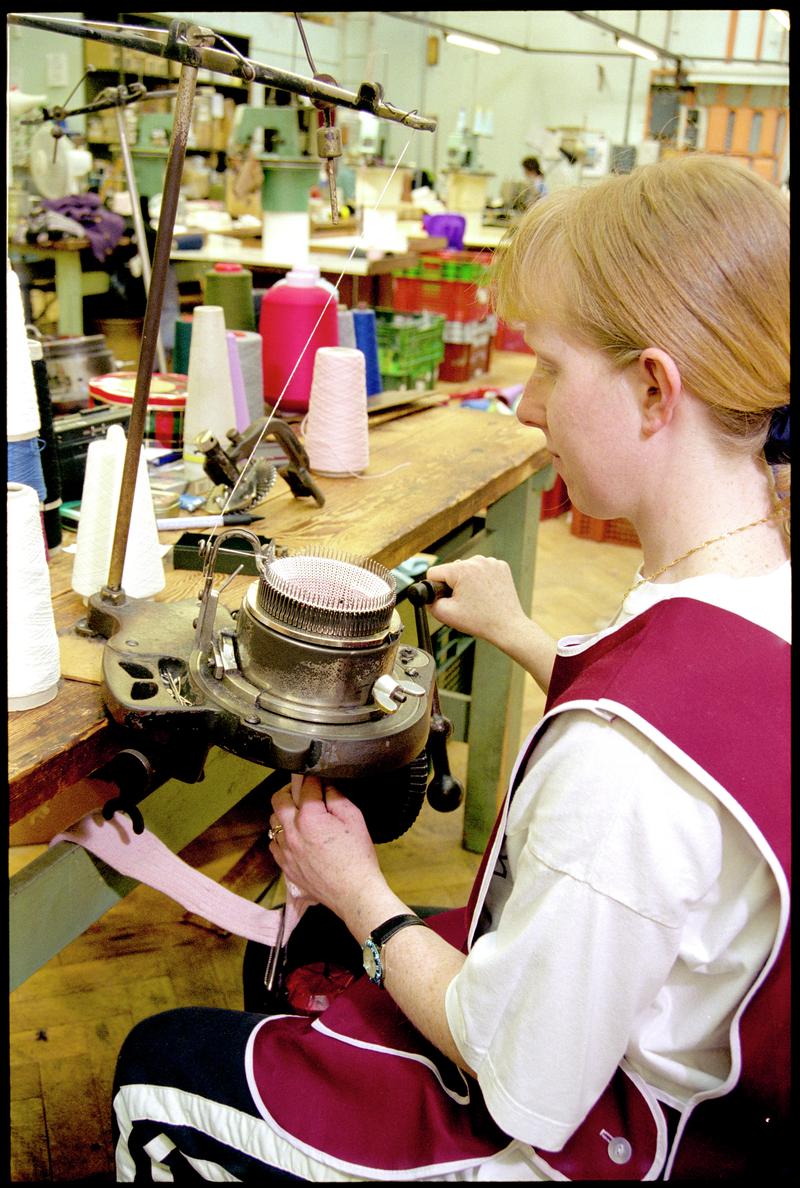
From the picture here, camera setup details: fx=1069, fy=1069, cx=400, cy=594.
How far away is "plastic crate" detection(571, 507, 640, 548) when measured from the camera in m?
4.75

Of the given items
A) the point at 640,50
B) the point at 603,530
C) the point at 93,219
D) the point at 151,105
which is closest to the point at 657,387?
the point at 93,219

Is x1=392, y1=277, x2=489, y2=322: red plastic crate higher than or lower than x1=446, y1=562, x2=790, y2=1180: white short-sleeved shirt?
higher

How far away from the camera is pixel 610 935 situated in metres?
0.78

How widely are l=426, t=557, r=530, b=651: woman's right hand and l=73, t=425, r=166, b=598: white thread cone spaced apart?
1.22ft

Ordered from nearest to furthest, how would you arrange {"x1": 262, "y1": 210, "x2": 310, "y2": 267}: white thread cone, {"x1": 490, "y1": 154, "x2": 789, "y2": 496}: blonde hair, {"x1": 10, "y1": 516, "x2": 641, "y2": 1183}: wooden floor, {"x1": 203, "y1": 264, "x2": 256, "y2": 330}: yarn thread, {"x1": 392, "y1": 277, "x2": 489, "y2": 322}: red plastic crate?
{"x1": 490, "y1": 154, "x2": 789, "y2": 496}: blonde hair → {"x1": 10, "y1": 516, "x2": 641, "y2": 1183}: wooden floor → {"x1": 203, "y1": 264, "x2": 256, "y2": 330}: yarn thread → {"x1": 262, "y1": 210, "x2": 310, "y2": 267}: white thread cone → {"x1": 392, "y1": 277, "x2": 489, "y2": 322}: red plastic crate

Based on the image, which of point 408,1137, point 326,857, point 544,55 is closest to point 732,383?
point 326,857

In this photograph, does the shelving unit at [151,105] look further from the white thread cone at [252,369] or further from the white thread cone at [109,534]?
the white thread cone at [109,534]

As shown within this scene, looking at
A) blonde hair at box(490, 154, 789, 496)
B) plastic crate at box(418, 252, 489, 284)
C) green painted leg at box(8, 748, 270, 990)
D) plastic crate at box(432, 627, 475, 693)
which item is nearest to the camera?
blonde hair at box(490, 154, 789, 496)

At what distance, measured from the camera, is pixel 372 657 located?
3.43 feet

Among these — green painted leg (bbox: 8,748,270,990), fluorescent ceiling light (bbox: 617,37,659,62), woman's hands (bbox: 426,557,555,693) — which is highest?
fluorescent ceiling light (bbox: 617,37,659,62)

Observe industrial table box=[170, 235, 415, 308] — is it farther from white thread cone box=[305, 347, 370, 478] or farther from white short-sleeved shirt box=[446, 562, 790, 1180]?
white short-sleeved shirt box=[446, 562, 790, 1180]

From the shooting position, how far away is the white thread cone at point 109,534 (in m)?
1.31

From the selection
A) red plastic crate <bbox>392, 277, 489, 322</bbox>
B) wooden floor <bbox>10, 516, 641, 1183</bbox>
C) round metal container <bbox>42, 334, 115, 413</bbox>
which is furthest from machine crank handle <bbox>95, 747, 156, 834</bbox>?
red plastic crate <bbox>392, 277, 489, 322</bbox>

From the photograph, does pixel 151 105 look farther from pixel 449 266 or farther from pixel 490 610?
pixel 490 610
